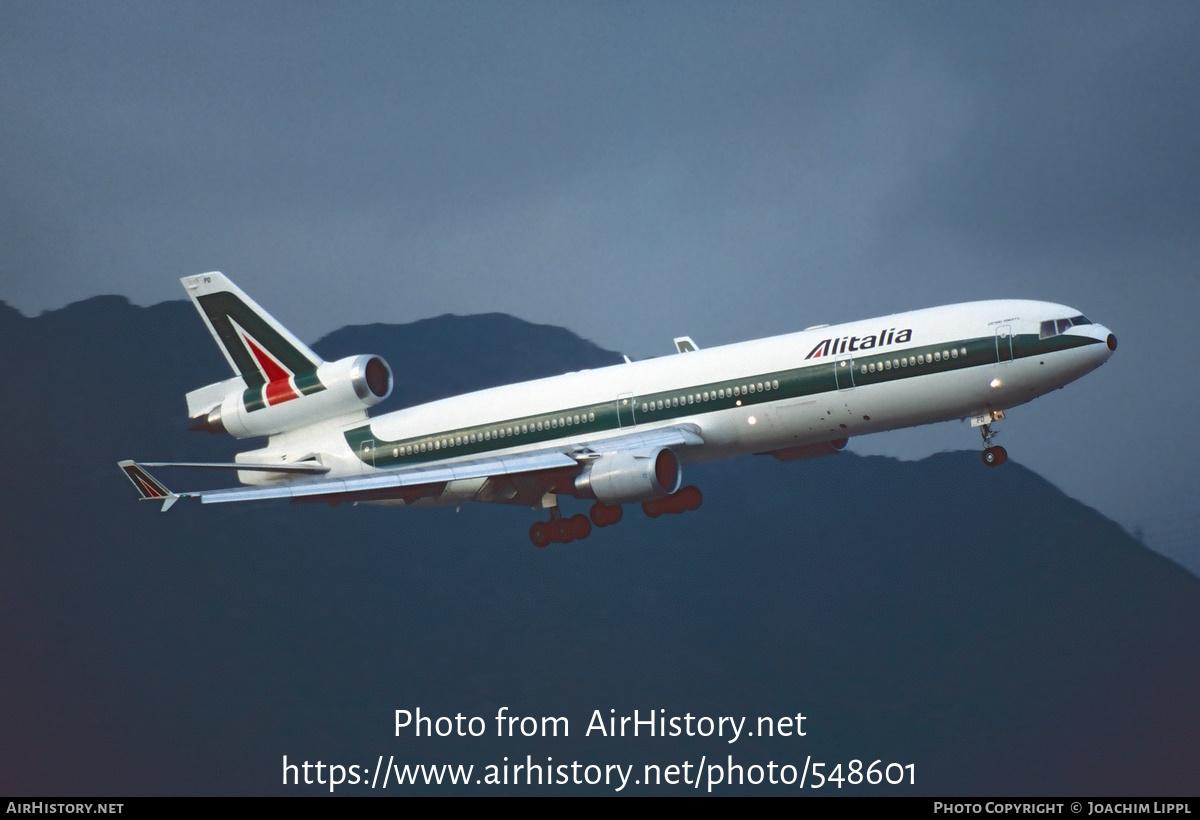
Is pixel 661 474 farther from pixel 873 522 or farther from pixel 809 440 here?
pixel 873 522

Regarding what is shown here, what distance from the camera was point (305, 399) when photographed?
181 feet

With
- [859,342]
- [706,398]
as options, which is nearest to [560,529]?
[706,398]

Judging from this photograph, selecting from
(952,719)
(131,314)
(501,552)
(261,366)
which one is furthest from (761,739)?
(131,314)

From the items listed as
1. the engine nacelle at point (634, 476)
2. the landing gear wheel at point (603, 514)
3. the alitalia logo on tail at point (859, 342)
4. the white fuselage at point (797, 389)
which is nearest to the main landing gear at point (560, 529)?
the landing gear wheel at point (603, 514)

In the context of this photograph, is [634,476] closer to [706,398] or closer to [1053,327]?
[706,398]

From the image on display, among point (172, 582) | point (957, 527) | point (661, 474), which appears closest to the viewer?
point (661, 474)

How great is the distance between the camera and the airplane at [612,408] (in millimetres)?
45656

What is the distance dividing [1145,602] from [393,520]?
152ft

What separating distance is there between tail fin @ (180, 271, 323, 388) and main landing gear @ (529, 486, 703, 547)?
11.1 metres

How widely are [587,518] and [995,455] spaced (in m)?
15.3

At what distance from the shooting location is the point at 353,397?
54.7m

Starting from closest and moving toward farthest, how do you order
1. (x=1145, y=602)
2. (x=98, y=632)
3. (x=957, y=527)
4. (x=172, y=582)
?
(x=98, y=632), (x=172, y=582), (x=1145, y=602), (x=957, y=527)

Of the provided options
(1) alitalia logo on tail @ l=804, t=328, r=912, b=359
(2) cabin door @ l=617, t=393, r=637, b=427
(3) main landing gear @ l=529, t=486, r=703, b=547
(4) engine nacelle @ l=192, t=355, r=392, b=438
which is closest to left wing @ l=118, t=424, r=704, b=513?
(2) cabin door @ l=617, t=393, r=637, b=427

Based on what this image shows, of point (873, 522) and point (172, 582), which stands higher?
point (873, 522)
